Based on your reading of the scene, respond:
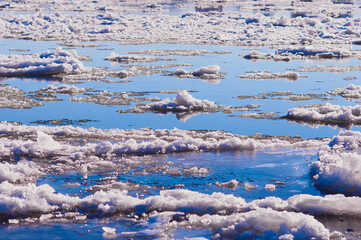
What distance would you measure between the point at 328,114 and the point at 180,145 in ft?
10.5

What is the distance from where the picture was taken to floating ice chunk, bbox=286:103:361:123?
31.4ft

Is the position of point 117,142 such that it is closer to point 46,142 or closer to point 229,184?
point 46,142

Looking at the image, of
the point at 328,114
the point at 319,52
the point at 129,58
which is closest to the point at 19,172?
the point at 328,114

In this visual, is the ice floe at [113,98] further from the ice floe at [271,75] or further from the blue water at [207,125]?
the ice floe at [271,75]

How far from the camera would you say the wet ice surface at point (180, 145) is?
5105mm

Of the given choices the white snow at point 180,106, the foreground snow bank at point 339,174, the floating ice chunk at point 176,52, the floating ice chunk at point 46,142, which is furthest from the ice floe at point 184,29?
the foreground snow bank at point 339,174

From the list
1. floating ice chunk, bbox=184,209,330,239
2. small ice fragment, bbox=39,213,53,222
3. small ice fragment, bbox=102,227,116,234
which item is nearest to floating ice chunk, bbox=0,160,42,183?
small ice fragment, bbox=39,213,53,222

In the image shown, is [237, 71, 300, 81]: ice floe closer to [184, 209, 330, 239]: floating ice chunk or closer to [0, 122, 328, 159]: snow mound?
[0, 122, 328, 159]: snow mound

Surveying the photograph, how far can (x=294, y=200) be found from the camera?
5.40 meters

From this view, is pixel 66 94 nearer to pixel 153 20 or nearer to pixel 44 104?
pixel 44 104

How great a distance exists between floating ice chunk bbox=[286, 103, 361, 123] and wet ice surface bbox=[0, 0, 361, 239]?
2 centimetres

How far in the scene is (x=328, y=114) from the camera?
971 centimetres

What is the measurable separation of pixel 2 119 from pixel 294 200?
5956 millimetres

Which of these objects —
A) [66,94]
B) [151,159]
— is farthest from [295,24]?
[151,159]
